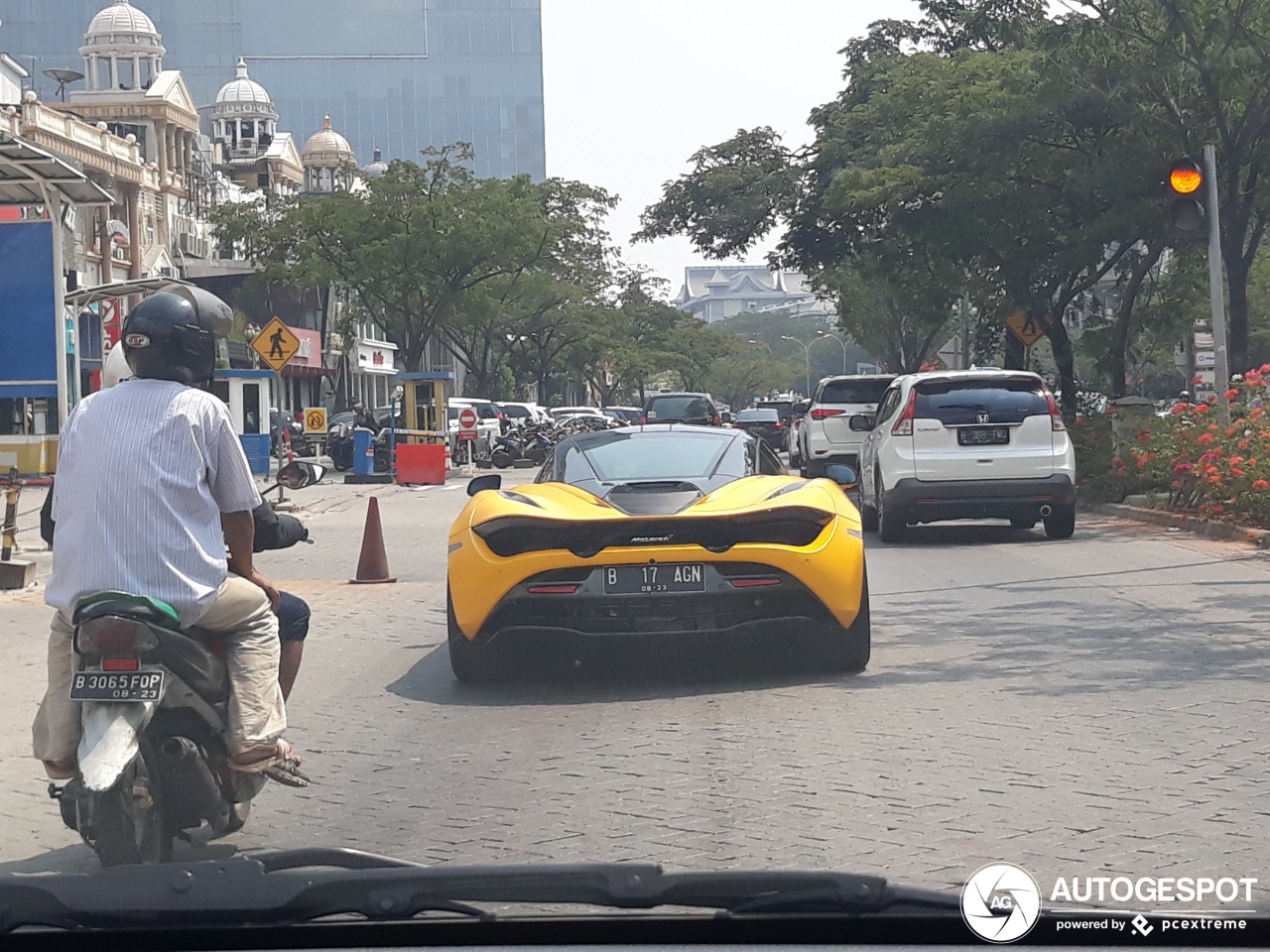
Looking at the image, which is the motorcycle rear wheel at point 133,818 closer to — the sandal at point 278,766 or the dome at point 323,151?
the sandal at point 278,766

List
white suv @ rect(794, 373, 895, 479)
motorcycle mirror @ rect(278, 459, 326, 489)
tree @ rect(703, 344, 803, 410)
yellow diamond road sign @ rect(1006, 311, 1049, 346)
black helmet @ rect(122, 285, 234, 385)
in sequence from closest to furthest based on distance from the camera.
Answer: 1. black helmet @ rect(122, 285, 234, 385)
2. motorcycle mirror @ rect(278, 459, 326, 489)
3. white suv @ rect(794, 373, 895, 479)
4. yellow diamond road sign @ rect(1006, 311, 1049, 346)
5. tree @ rect(703, 344, 803, 410)

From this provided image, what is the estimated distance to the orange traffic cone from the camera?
46.7 feet

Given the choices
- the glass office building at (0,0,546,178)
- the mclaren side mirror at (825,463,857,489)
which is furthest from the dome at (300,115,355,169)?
the mclaren side mirror at (825,463,857,489)

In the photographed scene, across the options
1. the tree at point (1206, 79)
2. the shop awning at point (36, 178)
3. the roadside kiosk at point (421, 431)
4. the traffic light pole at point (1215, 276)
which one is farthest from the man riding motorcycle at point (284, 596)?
the roadside kiosk at point (421, 431)

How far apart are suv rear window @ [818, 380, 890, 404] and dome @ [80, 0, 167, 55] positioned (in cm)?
6032

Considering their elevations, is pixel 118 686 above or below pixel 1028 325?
below

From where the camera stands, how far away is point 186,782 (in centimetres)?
496

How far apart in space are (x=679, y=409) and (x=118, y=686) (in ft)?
99.7

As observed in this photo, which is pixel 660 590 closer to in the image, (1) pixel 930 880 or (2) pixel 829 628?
(2) pixel 829 628

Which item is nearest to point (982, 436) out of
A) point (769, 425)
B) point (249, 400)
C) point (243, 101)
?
point (249, 400)

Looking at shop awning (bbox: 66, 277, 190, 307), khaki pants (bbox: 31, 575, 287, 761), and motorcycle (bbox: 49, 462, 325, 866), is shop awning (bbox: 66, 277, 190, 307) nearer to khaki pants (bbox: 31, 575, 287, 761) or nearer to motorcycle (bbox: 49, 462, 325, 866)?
khaki pants (bbox: 31, 575, 287, 761)

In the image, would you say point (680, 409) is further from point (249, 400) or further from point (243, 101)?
point (243, 101)

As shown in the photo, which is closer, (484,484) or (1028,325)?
(484,484)

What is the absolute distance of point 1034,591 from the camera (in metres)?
12.2
